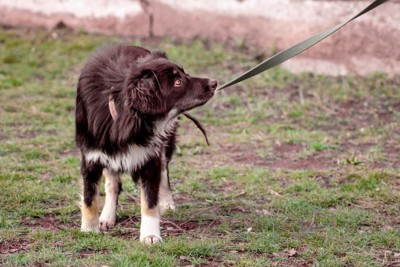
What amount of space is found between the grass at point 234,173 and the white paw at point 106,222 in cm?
10

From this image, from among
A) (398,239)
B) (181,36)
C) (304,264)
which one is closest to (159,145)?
(304,264)

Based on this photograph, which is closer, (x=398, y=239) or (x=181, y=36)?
(x=398, y=239)

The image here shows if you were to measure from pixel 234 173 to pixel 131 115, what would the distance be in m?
2.47

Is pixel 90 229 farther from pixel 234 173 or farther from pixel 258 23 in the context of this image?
pixel 258 23

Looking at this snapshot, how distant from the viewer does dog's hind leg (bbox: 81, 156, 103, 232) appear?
17.2 feet

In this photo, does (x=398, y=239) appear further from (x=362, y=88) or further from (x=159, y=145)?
(x=362, y=88)

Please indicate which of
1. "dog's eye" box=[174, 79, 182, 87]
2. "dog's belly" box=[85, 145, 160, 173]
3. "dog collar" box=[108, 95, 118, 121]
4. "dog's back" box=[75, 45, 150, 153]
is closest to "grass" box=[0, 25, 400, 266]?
"dog's belly" box=[85, 145, 160, 173]

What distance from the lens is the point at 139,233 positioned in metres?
5.46

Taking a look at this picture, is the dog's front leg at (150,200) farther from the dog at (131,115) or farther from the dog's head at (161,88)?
the dog's head at (161,88)

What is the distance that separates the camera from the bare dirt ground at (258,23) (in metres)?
10.3

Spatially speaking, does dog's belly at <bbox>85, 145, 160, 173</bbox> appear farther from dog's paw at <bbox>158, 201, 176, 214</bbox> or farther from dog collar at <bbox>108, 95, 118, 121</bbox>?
dog's paw at <bbox>158, 201, 176, 214</bbox>

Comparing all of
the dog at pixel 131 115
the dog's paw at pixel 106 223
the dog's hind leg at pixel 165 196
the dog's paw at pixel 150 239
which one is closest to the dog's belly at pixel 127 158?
the dog at pixel 131 115

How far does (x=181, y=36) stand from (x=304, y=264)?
7.57 m

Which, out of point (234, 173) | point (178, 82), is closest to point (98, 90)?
point (178, 82)
